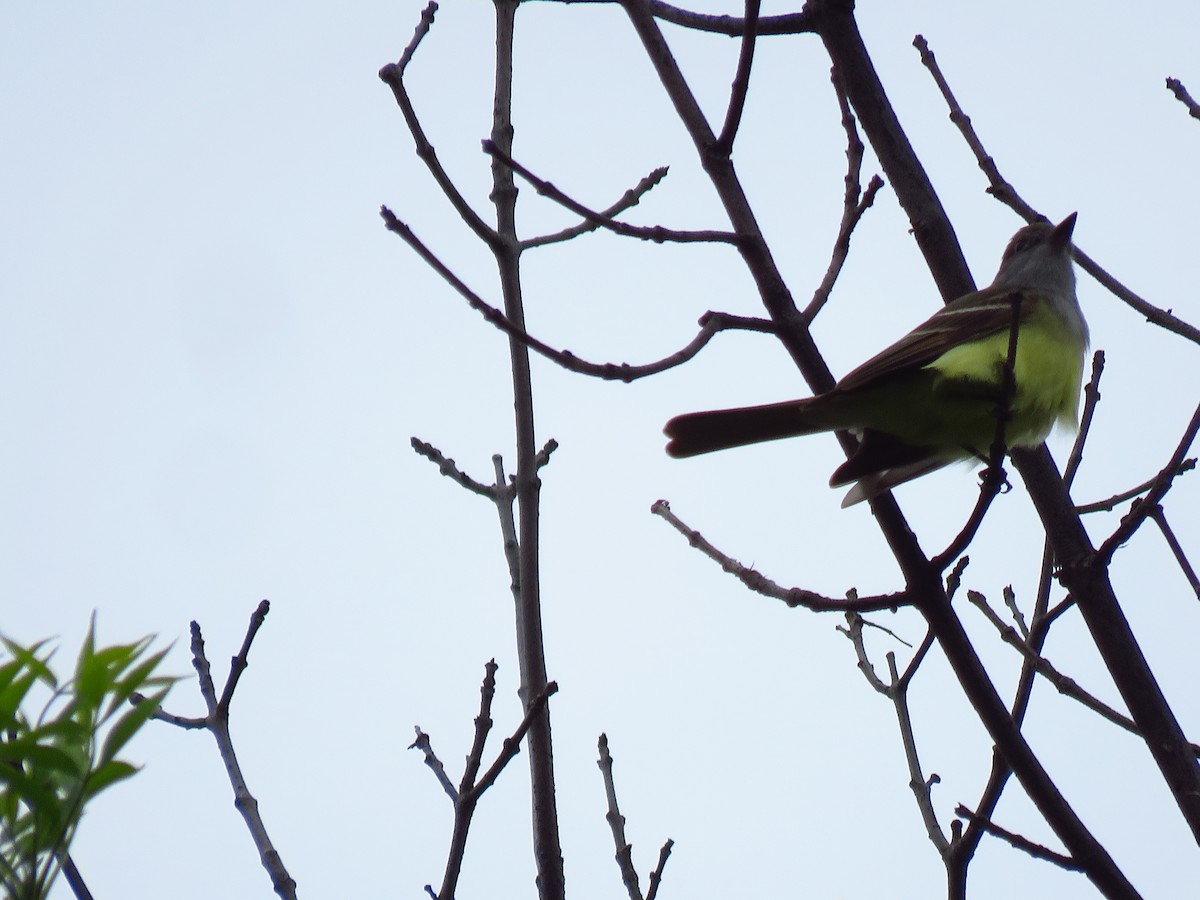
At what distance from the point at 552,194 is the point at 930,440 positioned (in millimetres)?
2778

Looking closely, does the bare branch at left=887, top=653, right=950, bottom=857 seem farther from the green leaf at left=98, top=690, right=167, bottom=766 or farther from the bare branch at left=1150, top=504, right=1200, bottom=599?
the green leaf at left=98, top=690, right=167, bottom=766

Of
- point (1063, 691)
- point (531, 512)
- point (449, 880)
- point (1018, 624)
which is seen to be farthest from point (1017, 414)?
point (449, 880)

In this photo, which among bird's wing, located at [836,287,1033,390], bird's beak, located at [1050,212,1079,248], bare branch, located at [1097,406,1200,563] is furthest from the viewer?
bird's beak, located at [1050,212,1079,248]

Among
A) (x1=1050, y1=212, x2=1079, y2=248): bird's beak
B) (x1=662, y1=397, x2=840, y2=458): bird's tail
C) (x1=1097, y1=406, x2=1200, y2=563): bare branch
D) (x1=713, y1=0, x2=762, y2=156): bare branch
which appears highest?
(x1=1050, y1=212, x2=1079, y2=248): bird's beak

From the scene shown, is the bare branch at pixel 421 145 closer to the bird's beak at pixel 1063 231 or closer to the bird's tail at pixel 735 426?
the bird's tail at pixel 735 426

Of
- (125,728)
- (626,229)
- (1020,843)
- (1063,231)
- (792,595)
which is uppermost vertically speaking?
(1063,231)

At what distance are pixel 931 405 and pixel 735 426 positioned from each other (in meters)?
0.85

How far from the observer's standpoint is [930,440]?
16.7ft

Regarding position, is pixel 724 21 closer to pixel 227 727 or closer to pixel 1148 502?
pixel 1148 502

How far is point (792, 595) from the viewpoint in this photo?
3.11 metres

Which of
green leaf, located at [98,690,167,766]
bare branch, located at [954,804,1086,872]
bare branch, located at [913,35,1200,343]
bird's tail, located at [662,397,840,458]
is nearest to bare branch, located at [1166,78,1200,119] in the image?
bare branch, located at [913,35,1200,343]

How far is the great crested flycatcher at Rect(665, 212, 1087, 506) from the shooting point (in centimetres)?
455

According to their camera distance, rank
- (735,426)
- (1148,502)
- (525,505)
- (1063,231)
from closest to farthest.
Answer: (1148,502)
(525,505)
(735,426)
(1063,231)

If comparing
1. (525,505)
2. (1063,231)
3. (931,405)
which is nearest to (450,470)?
(525,505)
